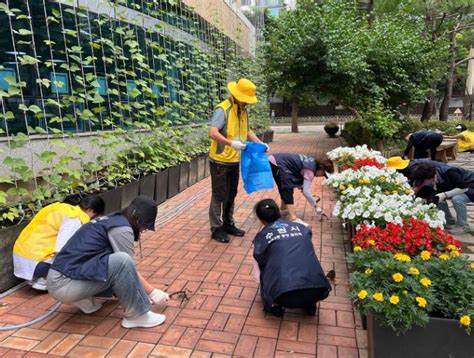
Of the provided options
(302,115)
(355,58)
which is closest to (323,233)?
(355,58)

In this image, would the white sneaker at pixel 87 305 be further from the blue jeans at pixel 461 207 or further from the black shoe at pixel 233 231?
the blue jeans at pixel 461 207

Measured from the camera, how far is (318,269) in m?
2.60

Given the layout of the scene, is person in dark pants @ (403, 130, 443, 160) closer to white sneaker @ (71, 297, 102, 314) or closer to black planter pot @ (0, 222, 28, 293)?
white sneaker @ (71, 297, 102, 314)

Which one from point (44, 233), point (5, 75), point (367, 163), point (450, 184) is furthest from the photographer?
point (367, 163)

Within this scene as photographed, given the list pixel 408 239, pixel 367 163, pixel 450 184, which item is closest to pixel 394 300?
pixel 408 239

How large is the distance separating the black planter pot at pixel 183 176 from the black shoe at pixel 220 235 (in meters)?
2.41

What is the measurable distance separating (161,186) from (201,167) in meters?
1.94

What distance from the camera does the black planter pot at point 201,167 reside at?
295 inches

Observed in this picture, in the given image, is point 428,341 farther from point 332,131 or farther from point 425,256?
point 332,131

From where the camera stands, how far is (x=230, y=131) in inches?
157

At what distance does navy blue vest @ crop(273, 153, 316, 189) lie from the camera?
448 centimetres

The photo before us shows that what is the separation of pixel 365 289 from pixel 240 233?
2423 mm

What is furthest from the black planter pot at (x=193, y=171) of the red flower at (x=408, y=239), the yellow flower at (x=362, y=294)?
the yellow flower at (x=362, y=294)

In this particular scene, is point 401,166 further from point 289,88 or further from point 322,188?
point 289,88
